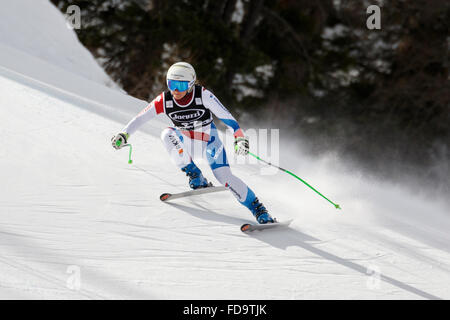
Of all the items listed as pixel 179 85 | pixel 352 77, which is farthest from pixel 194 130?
pixel 352 77

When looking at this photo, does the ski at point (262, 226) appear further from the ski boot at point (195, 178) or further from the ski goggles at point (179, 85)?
the ski goggles at point (179, 85)

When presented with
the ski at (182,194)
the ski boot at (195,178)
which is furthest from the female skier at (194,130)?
the ski at (182,194)

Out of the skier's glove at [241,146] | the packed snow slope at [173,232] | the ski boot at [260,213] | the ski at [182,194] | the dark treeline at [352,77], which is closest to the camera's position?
the packed snow slope at [173,232]

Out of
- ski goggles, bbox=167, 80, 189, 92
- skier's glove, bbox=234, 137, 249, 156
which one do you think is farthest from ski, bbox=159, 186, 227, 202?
ski goggles, bbox=167, 80, 189, 92

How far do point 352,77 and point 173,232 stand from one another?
13219 millimetres

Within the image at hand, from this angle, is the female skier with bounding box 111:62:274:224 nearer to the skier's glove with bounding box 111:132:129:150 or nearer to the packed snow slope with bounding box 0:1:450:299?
the skier's glove with bounding box 111:132:129:150

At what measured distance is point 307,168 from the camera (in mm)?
6012

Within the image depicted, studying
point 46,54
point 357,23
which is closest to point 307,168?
point 46,54

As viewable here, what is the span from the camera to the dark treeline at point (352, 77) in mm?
14305

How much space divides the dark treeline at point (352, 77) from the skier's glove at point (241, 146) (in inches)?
378

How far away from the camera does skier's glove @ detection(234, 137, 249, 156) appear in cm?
344

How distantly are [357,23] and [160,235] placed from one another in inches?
531

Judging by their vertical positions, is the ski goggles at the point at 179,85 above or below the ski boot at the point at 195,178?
above
